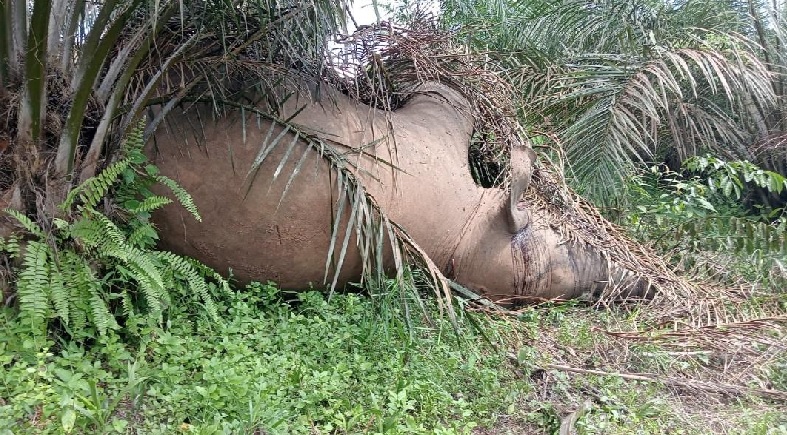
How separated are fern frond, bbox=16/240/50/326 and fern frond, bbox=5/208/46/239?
43 mm

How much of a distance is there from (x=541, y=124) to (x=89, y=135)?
10.1 ft

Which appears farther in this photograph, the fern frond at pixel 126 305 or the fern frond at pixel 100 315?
the fern frond at pixel 126 305

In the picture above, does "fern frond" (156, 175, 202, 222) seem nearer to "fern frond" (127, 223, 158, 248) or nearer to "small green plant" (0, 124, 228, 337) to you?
"small green plant" (0, 124, 228, 337)

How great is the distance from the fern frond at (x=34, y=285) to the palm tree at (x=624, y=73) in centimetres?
314

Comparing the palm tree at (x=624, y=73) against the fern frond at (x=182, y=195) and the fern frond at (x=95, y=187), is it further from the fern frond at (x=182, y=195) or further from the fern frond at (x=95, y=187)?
the fern frond at (x=95, y=187)

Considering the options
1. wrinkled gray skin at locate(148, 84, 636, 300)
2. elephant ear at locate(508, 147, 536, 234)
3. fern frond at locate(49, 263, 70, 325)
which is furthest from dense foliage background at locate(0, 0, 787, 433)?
elephant ear at locate(508, 147, 536, 234)

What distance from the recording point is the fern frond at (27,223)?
2.19 meters

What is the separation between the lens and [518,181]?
141 inches

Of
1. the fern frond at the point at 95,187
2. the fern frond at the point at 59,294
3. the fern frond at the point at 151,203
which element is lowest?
the fern frond at the point at 59,294

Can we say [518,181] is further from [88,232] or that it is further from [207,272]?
[88,232]

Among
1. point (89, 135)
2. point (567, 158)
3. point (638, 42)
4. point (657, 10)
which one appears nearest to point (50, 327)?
point (89, 135)

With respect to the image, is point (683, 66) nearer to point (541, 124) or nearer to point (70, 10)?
point (541, 124)

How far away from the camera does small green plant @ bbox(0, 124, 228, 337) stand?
86.4 inches

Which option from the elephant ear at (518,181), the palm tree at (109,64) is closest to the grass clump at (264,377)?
the palm tree at (109,64)
